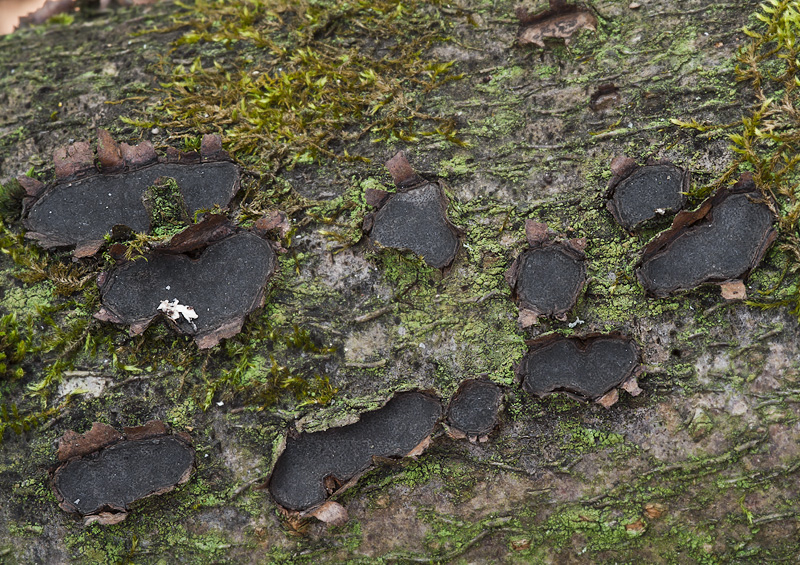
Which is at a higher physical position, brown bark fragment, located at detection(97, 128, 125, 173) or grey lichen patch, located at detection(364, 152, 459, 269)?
brown bark fragment, located at detection(97, 128, 125, 173)

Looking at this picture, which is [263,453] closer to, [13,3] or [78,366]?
[78,366]

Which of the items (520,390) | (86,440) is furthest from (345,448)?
(86,440)

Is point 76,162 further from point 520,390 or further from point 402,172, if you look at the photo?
point 520,390

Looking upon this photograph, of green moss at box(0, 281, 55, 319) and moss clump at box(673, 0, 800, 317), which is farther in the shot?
green moss at box(0, 281, 55, 319)

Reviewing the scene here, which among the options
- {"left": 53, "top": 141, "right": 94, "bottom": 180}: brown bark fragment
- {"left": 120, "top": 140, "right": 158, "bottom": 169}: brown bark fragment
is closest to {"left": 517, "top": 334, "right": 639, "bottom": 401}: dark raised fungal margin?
{"left": 120, "top": 140, "right": 158, "bottom": 169}: brown bark fragment

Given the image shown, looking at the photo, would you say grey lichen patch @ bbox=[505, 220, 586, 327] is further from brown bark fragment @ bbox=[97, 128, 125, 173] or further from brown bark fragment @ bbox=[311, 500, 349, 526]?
brown bark fragment @ bbox=[97, 128, 125, 173]
